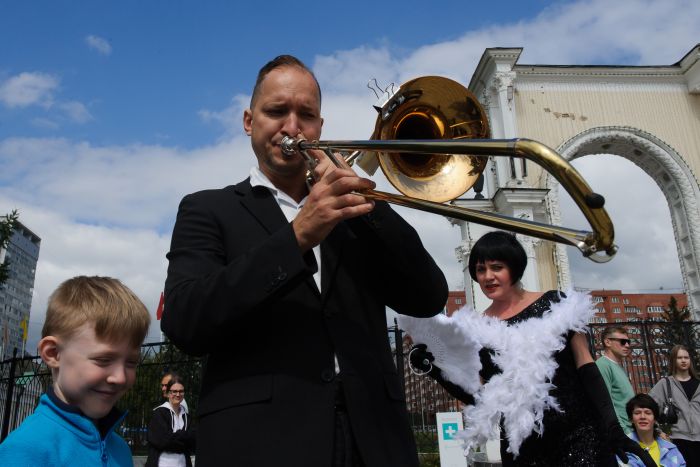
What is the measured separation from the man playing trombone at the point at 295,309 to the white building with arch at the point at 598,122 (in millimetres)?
15169

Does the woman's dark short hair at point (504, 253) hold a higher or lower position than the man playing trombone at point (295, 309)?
higher

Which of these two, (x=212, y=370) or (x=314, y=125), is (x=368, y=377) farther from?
(x=314, y=125)

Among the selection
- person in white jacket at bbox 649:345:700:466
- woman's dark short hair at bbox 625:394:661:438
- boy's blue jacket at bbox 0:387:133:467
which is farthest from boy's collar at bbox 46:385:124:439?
person in white jacket at bbox 649:345:700:466

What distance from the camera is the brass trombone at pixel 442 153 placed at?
1.49 metres

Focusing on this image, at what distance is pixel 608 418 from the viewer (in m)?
2.89

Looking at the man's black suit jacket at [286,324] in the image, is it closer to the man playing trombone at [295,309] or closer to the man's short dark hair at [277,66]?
the man playing trombone at [295,309]

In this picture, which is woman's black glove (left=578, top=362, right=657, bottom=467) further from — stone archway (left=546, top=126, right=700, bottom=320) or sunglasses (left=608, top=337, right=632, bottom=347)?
stone archway (left=546, top=126, right=700, bottom=320)

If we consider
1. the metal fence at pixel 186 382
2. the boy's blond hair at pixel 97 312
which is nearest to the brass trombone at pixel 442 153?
the boy's blond hair at pixel 97 312

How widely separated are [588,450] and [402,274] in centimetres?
175

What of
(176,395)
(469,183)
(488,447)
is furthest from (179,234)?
(488,447)

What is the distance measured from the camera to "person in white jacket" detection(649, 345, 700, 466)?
612 centimetres

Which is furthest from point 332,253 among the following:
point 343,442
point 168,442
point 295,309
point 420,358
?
point 168,442

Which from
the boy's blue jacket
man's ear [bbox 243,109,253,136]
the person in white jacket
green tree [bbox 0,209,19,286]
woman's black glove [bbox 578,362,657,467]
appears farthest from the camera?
green tree [bbox 0,209,19,286]

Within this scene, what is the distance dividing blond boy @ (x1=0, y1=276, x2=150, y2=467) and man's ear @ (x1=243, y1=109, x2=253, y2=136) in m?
0.75
